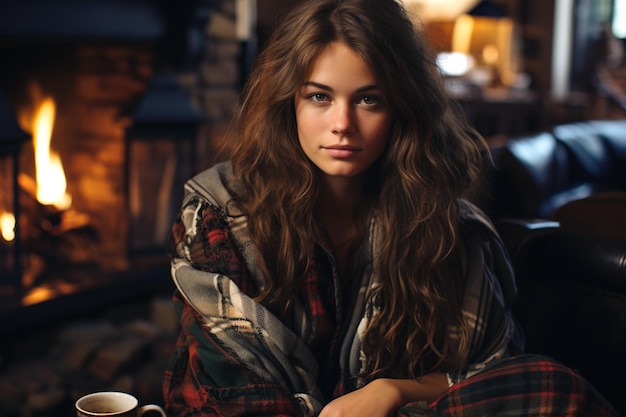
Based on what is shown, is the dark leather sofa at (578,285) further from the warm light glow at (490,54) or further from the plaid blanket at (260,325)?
the warm light glow at (490,54)

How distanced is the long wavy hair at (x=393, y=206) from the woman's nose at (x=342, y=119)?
0.27 ft

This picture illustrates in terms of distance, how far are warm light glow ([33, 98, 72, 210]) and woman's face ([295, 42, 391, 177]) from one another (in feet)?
5.40

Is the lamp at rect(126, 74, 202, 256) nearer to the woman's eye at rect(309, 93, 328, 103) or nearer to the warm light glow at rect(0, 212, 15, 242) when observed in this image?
the warm light glow at rect(0, 212, 15, 242)

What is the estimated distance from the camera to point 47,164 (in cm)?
287

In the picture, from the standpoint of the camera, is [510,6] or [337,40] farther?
[510,6]

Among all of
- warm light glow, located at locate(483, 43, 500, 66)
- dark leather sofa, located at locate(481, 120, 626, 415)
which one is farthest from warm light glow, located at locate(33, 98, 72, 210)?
warm light glow, located at locate(483, 43, 500, 66)

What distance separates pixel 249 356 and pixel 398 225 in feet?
1.17

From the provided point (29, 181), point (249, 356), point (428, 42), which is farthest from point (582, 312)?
point (29, 181)

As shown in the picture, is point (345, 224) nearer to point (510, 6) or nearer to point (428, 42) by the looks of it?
point (428, 42)

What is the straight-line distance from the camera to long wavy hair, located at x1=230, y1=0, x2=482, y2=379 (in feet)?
4.74

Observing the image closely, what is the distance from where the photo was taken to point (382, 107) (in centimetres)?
141

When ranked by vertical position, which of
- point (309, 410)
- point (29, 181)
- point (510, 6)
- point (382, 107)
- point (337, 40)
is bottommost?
point (309, 410)

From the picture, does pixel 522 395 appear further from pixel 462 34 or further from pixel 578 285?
pixel 462 34

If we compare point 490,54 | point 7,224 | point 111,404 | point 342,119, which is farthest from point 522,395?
point 490,54
